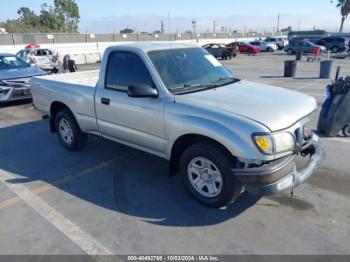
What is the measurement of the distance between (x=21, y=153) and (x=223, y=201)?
408 cm

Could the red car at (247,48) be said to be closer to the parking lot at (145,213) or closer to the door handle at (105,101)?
the parking lot at (145,213)

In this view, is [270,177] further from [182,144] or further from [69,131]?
[69,131]

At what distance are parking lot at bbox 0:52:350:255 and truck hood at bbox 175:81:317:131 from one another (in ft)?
3.59

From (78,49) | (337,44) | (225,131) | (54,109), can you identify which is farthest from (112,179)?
(337,44)

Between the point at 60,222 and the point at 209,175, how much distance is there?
1.79 m

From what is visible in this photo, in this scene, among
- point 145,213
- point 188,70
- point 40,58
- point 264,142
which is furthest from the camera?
point 40,58

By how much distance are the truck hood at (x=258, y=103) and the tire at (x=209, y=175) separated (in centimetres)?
48

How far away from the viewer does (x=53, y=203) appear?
3.93 m

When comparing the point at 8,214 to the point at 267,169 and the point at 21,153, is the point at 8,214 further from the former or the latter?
the point at 267,169

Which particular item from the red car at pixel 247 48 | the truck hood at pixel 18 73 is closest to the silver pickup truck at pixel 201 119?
the truck hood at pixel 18 73

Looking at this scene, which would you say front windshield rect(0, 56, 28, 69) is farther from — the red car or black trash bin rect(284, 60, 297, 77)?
the red car

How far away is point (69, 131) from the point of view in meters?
5.62

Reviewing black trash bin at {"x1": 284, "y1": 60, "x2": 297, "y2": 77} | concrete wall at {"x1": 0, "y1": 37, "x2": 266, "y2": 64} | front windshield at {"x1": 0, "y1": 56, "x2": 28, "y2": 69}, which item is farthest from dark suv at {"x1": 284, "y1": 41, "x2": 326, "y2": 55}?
front windshield at {"x1": 0, "y1": 56, "x2": 28, "y2": 69}

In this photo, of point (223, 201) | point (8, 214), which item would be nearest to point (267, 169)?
point (223, 201)
